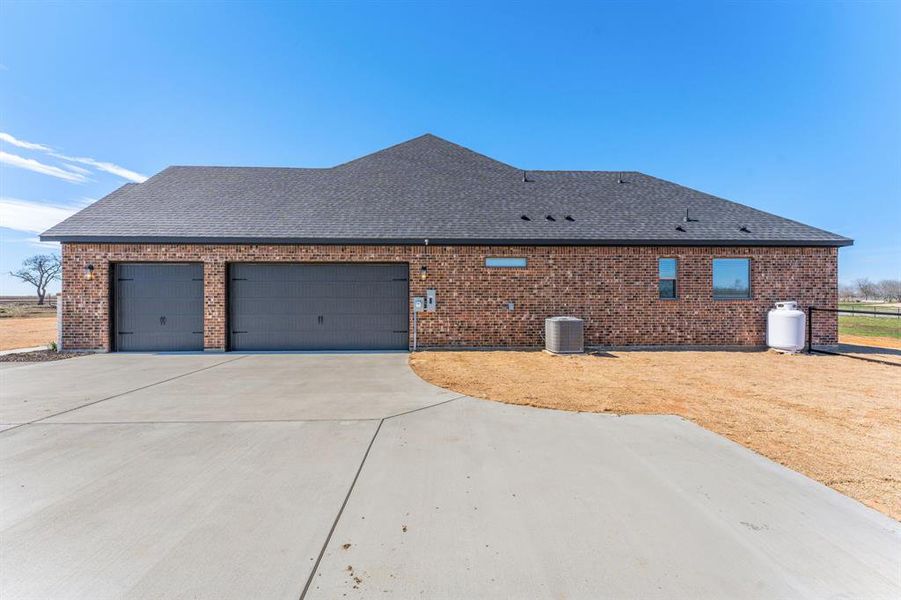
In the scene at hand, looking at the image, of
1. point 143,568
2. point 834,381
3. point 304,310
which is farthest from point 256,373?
point 834,381

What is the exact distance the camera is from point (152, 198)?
1229cm

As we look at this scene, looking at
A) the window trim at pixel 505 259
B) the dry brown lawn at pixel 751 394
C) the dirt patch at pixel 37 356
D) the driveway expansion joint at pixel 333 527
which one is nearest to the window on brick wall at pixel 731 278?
the dry brown lawn at pixel 751 394

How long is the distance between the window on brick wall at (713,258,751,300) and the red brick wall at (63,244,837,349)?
18cm

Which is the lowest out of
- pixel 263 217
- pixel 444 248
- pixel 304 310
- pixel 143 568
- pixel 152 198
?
pixel 143 568

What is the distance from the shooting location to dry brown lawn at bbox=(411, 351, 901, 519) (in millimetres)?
3652

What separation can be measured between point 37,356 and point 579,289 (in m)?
15.1

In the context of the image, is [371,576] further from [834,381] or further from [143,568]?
[834,381]

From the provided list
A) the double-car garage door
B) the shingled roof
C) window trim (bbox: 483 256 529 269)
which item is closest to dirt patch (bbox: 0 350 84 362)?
the double-car garage door

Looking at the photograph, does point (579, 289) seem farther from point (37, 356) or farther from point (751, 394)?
point (37, 356)

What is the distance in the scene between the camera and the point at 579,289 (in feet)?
35.3

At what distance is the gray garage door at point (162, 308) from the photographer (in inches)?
→ 412

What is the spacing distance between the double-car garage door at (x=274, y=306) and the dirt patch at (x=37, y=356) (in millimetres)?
1098

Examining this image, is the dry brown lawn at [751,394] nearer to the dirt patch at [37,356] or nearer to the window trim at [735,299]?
the window trim at [735,299]

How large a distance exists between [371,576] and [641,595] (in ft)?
5.16
